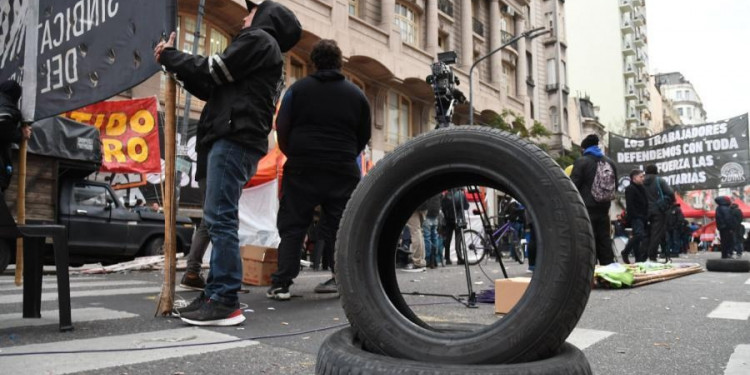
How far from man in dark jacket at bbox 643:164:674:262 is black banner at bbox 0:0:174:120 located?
978 cm

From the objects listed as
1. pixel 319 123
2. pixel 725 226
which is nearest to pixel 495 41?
pixel 725 226

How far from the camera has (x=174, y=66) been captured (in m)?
3.06

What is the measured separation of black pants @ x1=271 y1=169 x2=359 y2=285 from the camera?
4.24 meters

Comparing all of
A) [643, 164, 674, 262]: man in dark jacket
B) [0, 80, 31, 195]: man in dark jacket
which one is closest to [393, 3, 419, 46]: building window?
[643, 164, 674, 262]: man in dark jacket

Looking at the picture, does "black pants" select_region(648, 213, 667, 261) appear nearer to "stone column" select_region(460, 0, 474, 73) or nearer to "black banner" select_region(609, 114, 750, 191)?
"black banner" select_region(609, 114, 750, 191)

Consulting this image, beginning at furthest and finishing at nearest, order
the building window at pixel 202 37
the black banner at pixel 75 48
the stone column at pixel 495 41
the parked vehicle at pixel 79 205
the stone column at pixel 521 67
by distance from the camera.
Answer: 1. the stone column at pixel 521 67
2. the stone column at pixel 495 41
3. the building window at pixel 202 37
4. the parked vehicle at pixel 79 205
5. the black banner at pixel 75 48

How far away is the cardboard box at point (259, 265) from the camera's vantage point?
17.5ft

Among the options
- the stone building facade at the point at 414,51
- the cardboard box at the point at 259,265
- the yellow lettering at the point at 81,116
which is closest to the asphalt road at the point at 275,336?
the cardboard box at the point at 259,265

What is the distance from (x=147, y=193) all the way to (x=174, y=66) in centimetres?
1243

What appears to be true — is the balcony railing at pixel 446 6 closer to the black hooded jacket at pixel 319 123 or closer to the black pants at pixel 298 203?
the black hooded jacket at pixel 319 123

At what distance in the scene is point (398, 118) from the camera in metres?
23.4

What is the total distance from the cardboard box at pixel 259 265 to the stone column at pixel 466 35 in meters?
23.1

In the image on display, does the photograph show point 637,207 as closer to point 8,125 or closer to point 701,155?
point 701,155

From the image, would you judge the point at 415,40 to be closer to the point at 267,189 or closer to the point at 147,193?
the point at 147,193
